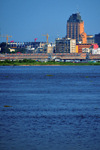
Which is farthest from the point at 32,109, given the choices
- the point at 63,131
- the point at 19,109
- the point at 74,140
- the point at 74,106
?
the point at 74,140

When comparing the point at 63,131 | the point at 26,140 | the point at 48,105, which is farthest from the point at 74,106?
the point at 26,140

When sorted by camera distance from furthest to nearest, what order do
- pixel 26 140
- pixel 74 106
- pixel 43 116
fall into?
pixel 74 106, pixel 43 116, pixel 26 140

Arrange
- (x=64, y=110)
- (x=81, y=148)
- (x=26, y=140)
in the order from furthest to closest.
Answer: (x=64, y=110) → (x=26, y=140) → (x=81, y=148)

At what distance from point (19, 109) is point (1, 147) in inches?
457

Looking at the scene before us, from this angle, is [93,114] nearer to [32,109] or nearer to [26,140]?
[32,109]

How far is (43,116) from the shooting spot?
29094 millimetres

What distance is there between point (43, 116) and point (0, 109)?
4719 mm

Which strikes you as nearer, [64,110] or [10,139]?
[10,139]

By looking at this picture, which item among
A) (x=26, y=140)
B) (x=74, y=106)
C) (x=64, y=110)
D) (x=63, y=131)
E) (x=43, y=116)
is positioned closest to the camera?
(x=26, y=140)

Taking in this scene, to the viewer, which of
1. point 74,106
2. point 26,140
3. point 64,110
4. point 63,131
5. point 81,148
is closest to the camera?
point 81,148

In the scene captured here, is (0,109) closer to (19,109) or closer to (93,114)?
(19,109)

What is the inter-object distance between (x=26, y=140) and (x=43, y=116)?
6.84 meters

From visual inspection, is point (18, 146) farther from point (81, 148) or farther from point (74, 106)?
point (74, 106)

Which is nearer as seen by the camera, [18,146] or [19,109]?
[18,146]
